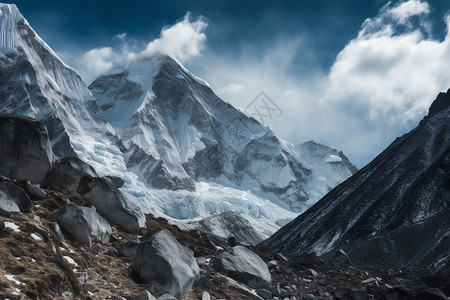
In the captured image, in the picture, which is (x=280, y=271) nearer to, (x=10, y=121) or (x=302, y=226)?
(x=10, y=121)

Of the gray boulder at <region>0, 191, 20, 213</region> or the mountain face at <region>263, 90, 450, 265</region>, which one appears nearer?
the gray boulder at <region>0, 191, 20, 213</region>

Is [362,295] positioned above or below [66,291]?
below

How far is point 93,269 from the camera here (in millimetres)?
14727

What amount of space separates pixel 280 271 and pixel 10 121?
15864 millimetres

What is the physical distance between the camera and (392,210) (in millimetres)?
113438

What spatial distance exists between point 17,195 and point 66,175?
631 cm

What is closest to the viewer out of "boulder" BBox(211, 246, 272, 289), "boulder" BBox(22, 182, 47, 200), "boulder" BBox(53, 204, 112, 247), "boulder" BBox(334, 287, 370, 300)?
"boulder" BBox(53, 204, 112, 247)

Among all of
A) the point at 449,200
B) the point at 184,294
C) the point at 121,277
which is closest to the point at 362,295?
the point at 184,294

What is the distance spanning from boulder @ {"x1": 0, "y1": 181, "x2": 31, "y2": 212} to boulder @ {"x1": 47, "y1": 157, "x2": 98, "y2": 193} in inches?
216

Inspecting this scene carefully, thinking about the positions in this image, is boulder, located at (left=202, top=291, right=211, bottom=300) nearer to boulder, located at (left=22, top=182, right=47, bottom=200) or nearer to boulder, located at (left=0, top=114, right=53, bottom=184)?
boulder, located at (left=22, top=182, right=47, bottom=200)

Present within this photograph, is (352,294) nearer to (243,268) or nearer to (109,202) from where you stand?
(243,268)

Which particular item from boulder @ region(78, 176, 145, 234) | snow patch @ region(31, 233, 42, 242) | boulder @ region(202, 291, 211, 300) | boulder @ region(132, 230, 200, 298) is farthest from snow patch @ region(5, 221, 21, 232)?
boulder @ region(78, 176, 145, 234)

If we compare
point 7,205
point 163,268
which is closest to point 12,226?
point 7,205

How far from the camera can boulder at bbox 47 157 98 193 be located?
2253 centimetres
